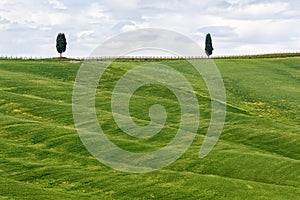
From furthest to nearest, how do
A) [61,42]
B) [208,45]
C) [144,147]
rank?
[208,45]
[61,42]
[144,147]

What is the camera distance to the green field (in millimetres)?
36594

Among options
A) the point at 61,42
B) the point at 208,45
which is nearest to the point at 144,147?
the point at 61,42

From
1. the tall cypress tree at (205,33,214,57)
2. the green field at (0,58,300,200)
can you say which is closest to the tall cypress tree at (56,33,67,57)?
the tall cypress tree at (205,33,214,57)

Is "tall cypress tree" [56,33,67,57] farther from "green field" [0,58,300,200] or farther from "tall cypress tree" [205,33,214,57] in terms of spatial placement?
"green field" [0,58,300,200]

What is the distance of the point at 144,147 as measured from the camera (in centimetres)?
4809

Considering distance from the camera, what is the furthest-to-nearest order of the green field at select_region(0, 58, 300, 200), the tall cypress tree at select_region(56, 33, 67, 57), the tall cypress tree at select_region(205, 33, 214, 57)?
the tall cypress tree at select_region(205, 33, 214, 57) < the tall cypress tree at select_region(56, 33, 67, 57) < the green field at select_region(0, 58, 300, 200)

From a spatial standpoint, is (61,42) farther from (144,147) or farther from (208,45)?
(144,147)

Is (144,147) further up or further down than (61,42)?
further down

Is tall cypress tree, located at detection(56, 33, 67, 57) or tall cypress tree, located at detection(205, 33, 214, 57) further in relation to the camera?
tall cypress tree, located at detection(205, 33, 214, 57)

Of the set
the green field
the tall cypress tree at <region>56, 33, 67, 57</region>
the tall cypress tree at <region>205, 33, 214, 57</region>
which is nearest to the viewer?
the green field

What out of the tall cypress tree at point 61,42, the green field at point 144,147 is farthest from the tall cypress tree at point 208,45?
the green field at point 144,147

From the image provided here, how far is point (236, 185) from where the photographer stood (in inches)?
1500

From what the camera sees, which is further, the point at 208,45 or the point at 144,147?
the point at 208,45

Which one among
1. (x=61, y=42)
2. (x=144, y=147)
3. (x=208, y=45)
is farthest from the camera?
(x=208, y=45)
